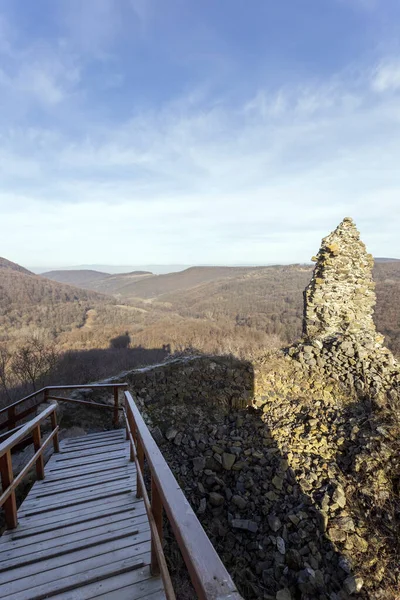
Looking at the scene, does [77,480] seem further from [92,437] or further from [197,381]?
[197,381]

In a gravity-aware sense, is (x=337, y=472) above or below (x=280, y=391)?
below

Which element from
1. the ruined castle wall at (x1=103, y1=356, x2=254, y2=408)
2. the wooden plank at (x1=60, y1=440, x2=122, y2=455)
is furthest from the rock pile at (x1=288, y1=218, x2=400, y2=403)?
the wooden plank at (x1=60, y1=440, x2=122, y2=455)

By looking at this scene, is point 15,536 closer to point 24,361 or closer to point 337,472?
point 337,472

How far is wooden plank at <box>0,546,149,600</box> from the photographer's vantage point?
8.08 feet

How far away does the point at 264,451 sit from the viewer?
6.96 metres

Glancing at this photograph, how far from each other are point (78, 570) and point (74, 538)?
0.49m

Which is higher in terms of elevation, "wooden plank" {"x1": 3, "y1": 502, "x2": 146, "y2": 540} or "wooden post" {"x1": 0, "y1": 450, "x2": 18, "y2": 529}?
"wooden post" {"x1": 0, "y1": 450, "x2": 18, "y2": 529}

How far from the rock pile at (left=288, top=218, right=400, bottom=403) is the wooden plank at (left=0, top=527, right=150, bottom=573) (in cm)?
723

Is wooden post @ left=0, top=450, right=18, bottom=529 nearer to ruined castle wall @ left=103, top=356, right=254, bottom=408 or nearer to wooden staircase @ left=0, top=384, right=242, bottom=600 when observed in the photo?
wooden staircase @ left=0, top=384, right=242, bottom=600

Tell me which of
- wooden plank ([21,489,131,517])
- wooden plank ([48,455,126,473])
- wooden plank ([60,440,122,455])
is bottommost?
wooden plank ([60,440,122,455])

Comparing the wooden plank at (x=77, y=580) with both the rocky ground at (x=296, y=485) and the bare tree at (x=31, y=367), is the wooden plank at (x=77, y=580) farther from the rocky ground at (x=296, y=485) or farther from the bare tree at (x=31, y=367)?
the bare tree at (x=31, y=367)

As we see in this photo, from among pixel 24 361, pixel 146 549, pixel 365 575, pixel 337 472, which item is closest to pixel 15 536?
pixel 146 549

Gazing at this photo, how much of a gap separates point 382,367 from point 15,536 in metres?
8.67

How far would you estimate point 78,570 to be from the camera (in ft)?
8.57
